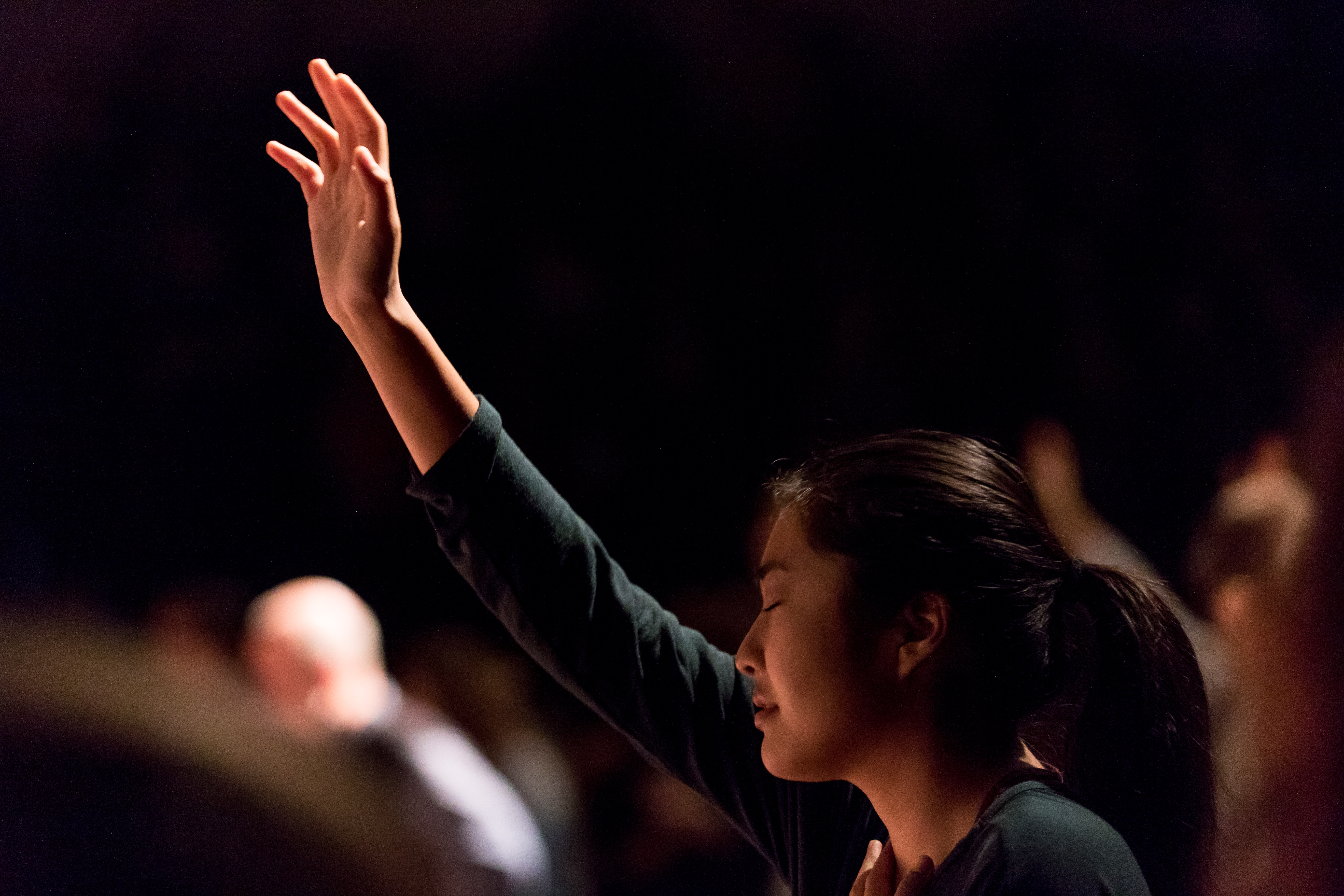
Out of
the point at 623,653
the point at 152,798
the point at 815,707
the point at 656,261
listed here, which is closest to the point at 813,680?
the point at 815,707

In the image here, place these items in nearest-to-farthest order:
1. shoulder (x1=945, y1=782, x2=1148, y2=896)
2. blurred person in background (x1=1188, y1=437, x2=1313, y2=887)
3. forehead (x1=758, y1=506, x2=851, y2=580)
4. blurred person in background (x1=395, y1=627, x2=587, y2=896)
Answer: shoulder (x1=945, y1=782, x2=1148, y2=896) → forehead (x1=758, y1=506, x2=851, y2=580) → blurred person in background (x1=1188, y1=437, x2=1313, y2=887) → blurred person in background (x1=395, y1=627, x2=587, y2=896)

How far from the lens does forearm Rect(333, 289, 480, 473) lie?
1.83 ft

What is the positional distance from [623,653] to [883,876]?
0.57 ft

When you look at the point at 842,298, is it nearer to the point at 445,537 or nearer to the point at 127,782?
the point at 445,537

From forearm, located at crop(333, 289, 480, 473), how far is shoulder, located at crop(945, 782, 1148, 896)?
1.03 ft

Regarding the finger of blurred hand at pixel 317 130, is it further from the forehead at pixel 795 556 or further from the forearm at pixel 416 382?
the forehead at pixel 795 556

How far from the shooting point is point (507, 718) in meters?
1.18

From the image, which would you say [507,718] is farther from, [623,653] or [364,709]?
[623,653]

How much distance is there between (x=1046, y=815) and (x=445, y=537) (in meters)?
0.32

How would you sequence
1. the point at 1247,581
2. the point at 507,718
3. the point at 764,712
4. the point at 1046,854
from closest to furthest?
the point at 1046,854, the point at 764,712, the point at 1247,581, the point at 507,718

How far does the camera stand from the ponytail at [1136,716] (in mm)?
519

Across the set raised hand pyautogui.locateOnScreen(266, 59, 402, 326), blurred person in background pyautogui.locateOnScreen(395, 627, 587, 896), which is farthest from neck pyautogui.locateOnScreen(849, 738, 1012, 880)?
blurred person in background pyautogui.locateOnScreen(395, 627, 587, 896)

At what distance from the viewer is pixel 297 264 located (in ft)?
3.58

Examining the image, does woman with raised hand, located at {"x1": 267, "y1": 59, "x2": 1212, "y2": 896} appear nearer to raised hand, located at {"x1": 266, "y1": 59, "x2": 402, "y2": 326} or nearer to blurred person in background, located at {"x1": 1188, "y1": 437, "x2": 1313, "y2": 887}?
raised hand, located at {"x1": 266, "y1": 59, "x2": 402, "y2": 326}
